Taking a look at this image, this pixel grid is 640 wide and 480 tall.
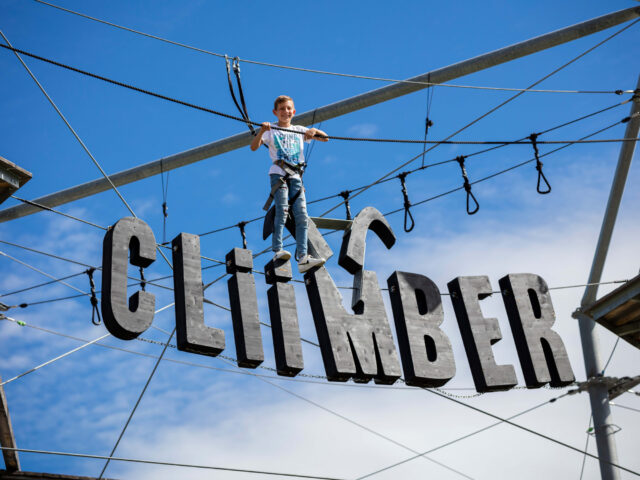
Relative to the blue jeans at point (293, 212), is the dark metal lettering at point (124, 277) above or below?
below

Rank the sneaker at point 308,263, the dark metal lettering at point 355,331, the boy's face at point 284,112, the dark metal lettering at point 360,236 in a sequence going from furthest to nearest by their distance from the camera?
the dark metal lettering at point 360,236 < the boy's face at point 284,112 < the sneaker at point 308,263 < the dark metal lettering at point 355,331

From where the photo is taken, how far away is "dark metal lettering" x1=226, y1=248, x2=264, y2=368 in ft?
35.3

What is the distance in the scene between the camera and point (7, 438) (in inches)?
566

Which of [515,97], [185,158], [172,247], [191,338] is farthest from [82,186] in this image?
[515,97]

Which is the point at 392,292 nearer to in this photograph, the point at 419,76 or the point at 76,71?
the point at 419,76

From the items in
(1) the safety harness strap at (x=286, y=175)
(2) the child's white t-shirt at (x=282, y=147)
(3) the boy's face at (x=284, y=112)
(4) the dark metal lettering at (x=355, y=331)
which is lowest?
(4) the dark metal lettering at (x=355, y=331)

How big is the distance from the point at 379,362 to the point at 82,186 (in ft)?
20.4

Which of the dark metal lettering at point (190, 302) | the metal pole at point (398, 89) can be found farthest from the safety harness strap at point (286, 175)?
the metal pole at point (398, 89)

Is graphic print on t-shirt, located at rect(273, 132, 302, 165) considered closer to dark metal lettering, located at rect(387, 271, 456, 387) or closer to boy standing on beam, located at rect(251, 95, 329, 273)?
boy standing on beam, located at rect(251, 95, 329, 273)

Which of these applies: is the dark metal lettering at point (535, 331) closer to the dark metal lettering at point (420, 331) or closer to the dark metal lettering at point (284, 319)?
the dark metal lettering at point (420, 331)

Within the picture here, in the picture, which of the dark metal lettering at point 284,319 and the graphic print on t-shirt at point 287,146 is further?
the graphic print on t-shirt at point 287,146

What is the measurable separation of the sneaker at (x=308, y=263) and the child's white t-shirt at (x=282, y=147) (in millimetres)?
1050

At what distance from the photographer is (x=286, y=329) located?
11.1 meters

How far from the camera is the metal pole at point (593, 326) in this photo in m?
13.9
